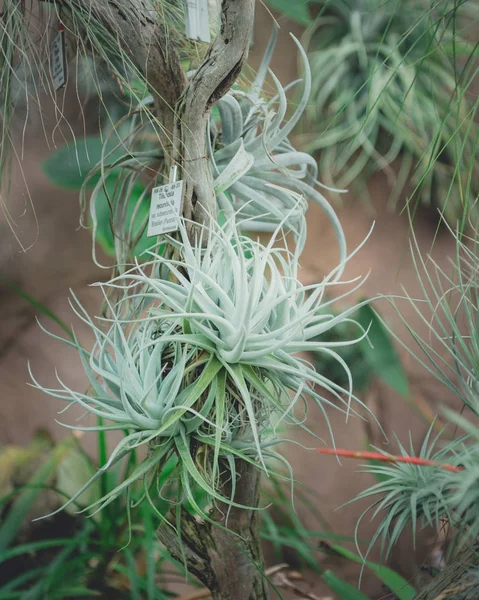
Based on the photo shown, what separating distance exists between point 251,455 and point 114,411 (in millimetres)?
186

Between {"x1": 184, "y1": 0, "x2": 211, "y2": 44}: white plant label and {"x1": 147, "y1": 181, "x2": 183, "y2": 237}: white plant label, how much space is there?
8.7 inches

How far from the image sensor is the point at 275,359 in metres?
0.74

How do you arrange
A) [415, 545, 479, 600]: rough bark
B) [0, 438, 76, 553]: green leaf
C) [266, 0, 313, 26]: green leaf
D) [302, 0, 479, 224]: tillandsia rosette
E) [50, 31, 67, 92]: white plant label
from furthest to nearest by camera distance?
[302, 0, 479, 224]: tillandsia rosette → [266, 0, 313, 26]: green leaf → [0, 438, 76, 553]: green leaf → [50, 31, 67, 92]: white plant label → [415, 545, 479, 600]: rough bark

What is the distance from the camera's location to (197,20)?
0.87 meters

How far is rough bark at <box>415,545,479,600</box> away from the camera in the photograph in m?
0.57

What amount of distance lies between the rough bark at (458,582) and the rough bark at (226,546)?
0.25 m

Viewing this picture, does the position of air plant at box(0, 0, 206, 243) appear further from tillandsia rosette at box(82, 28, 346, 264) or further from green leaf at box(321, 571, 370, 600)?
green leaf at box(321, 571, 370, 600)

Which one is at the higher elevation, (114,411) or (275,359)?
(275,359)

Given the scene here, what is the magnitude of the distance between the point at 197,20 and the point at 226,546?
2.38 feet

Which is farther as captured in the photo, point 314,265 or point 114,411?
point 314,265

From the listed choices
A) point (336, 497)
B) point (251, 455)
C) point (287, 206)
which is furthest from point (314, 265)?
point (251, 455)

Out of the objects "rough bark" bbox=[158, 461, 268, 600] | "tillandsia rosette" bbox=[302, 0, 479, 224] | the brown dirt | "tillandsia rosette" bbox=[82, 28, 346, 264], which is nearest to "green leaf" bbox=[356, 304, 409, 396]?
the brown dirt

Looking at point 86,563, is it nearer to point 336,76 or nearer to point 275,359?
point 275,359

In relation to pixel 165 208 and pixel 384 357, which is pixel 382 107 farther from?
pixel 165 208
